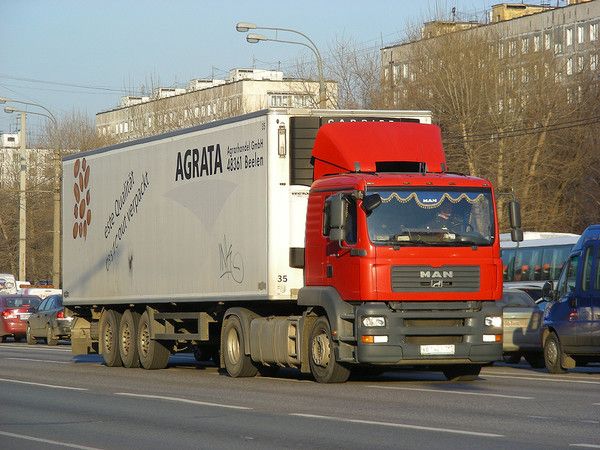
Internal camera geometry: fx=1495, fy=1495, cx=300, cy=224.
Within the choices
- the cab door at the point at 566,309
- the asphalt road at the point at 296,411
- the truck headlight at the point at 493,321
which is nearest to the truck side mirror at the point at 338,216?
the asphalt road at the point at 296,411

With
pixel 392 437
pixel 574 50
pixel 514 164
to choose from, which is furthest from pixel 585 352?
pixel 574 50

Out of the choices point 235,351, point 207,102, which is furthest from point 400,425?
point 207,102

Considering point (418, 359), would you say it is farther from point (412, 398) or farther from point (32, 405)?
point (32, 405)

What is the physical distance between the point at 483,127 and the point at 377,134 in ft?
135

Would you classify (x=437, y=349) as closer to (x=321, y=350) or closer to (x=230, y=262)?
(x=321, y=350)

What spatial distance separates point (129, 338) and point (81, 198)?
3806 millimetres

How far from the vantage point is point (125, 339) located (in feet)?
92.4

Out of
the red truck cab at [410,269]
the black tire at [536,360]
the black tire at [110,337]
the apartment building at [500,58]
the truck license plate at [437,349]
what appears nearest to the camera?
the red truck cab at [410,269]

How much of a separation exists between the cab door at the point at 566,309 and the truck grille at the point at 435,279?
4.73m

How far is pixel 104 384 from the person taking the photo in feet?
74.6

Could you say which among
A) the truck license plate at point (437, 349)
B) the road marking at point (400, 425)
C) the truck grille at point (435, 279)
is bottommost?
the road marking at point (400, 425)

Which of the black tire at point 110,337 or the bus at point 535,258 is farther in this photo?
the bus at point 535,258

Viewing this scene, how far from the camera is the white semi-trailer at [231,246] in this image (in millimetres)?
21531

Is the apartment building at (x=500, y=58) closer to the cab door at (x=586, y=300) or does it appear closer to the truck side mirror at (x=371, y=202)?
the cab door at (x=586, y=300)
